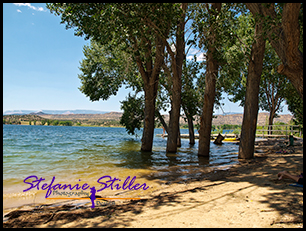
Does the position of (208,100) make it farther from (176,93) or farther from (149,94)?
(149,94)

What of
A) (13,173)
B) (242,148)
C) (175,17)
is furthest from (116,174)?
(175,17)

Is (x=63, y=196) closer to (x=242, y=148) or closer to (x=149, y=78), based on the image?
(x=242, y=148)

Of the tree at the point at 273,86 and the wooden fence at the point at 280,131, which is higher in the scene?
the tree at the point at 273,86

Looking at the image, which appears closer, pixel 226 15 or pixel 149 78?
pixel 226 15

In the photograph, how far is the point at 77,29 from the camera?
10641 mm

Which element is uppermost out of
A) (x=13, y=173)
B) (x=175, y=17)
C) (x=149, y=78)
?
(x=175, y=17)

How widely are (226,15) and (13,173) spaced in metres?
10.4

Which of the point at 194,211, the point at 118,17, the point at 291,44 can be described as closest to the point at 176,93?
the point at 118,17

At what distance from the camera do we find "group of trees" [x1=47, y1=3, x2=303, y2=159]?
19.4ft

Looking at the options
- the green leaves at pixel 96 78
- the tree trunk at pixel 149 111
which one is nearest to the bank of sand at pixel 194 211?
the tree trunk at pixel 149 111

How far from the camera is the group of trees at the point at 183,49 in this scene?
19.4 feet

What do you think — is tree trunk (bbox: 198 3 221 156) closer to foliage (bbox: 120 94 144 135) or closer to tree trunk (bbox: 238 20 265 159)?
tree trunk (bbox: 238 20 265 159)

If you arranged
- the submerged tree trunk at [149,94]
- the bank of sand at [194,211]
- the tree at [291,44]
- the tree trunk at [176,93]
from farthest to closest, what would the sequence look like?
the submerged tree trunk at [149,94], the tree trunk at [176,93], the tree at [291,44], the bank of sand at [194,211]

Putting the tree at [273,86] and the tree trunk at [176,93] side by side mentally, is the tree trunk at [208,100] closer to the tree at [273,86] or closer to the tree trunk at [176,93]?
the tree trunk at [176,93]
